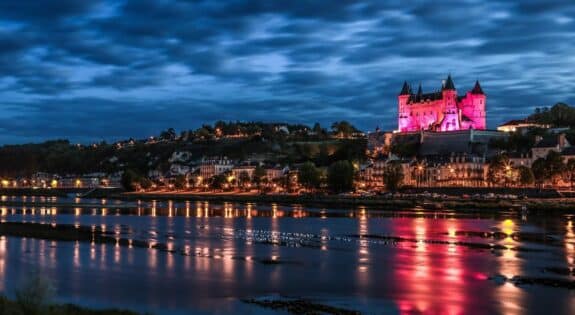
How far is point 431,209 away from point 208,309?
168 ft

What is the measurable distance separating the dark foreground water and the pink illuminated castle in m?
80.8

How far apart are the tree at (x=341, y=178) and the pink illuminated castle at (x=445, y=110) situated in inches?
1239

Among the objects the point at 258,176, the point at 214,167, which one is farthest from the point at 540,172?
the point at 214,167

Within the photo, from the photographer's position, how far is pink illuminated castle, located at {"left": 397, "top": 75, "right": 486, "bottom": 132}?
119 metres

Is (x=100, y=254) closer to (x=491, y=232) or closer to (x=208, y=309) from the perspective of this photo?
(x=208, y=309)

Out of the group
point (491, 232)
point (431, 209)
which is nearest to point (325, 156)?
point (431, 209)

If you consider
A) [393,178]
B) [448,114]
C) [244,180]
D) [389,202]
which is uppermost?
[448,114]

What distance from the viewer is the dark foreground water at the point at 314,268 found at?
17.4m

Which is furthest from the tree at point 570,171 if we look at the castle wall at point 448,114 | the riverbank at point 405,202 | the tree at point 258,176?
the tree at point 258,176

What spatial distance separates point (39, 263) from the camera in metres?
23.9

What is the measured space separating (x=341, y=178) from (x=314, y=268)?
67218 mm

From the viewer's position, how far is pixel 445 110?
12044 centimetres

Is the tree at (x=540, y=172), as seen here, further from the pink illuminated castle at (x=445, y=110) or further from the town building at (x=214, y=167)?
the town building at (x=214, y=167)

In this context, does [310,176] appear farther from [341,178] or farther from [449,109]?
[449,109]
